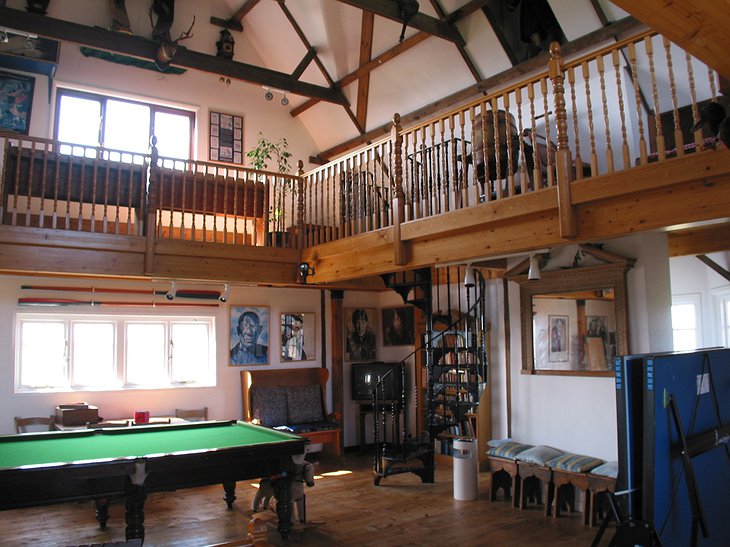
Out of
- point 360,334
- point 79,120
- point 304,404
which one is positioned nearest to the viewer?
point 304,404

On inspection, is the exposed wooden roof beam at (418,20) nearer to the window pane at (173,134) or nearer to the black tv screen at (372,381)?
the window pane at (173,134)

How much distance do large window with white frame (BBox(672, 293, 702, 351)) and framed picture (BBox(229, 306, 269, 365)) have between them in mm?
6092

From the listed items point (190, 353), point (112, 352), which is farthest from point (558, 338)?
point (112, 352)

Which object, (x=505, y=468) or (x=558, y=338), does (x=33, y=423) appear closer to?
(x=505, y=468)

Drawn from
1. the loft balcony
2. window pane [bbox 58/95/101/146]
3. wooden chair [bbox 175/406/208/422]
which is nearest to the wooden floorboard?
wooden chair [bbox 175/406/208/422]

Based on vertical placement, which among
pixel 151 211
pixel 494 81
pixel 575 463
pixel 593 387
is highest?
pixel 494 81

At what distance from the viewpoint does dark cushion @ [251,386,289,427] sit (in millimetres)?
9023

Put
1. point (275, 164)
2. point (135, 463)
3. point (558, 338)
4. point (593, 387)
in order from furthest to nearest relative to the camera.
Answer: point (275, 164) < point (558, 338) < point (593, 387) < point (135, 463)

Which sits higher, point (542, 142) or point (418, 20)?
point (418, 20)

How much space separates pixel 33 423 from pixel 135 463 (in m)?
4.06

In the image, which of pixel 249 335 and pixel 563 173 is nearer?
pixel 563 173

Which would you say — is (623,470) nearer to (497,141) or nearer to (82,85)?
(497,141)

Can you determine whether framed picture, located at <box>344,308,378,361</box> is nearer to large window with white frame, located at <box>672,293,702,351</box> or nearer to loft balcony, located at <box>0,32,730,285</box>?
loft balcony, located at <box>0,32,730,285</box>

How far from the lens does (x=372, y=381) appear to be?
9.79 m
